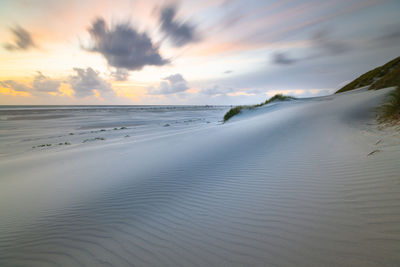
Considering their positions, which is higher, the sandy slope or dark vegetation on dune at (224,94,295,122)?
dark vegetation on dune at (224,94,295,122)

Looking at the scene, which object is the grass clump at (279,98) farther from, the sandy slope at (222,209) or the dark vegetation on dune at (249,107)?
the sandy slope at (222,209)

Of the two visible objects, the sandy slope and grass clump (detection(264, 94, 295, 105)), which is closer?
the sandy slope

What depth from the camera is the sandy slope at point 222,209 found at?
65.1 inches

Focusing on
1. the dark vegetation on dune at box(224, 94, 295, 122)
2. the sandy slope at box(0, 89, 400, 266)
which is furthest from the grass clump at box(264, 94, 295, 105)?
the sandy slope at box(0, 89, 400, 266)

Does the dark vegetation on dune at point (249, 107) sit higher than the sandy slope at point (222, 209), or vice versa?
the dark vegetation on dune at point (249, 107)

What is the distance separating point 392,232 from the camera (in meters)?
1.53

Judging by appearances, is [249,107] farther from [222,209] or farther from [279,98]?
[222,209]

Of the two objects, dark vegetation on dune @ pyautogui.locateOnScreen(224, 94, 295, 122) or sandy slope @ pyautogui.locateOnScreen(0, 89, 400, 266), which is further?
dark vegetation on dune @ pyautogui.locateOnScreen(224, 94, 295, 122)

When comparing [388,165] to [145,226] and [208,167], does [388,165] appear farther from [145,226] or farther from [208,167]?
[145,226]

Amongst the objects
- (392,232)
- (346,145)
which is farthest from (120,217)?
(346,145)

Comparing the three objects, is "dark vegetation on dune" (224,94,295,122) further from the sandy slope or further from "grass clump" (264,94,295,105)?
the sandy slope

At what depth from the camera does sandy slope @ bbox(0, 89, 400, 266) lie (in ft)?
5.43

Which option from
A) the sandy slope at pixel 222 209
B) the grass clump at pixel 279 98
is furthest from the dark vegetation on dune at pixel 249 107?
the sandy slope at pixel 222 209

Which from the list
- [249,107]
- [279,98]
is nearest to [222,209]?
[249,107]
